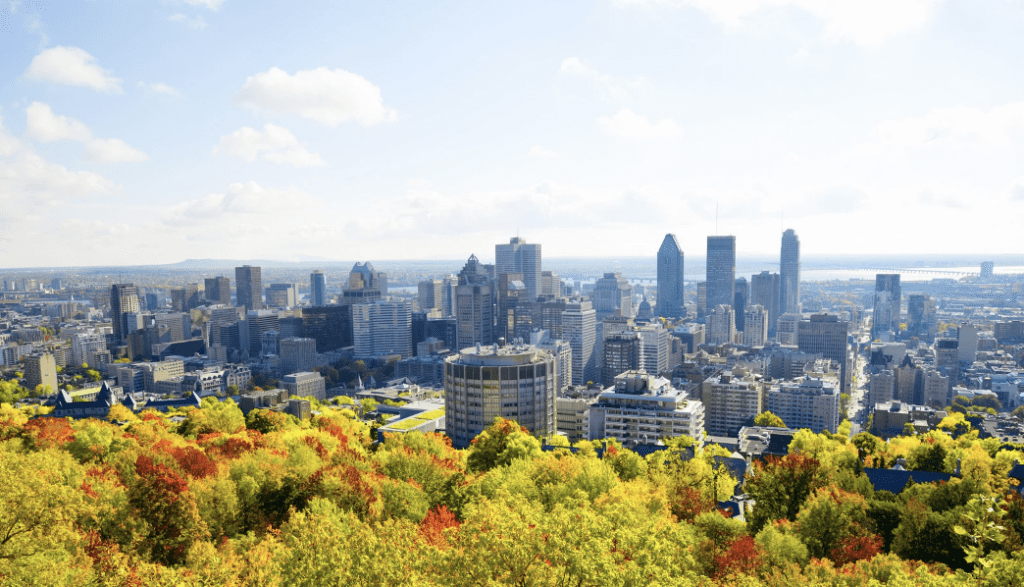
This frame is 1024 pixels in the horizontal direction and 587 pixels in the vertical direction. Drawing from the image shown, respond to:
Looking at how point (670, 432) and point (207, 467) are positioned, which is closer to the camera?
point (207, 467)

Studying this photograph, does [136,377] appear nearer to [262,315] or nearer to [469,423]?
[262,315]

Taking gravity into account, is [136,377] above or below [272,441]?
below

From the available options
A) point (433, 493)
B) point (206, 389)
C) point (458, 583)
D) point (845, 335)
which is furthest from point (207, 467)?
point (845, 335)

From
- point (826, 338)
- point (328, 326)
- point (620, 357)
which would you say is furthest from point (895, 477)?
point (328, 326)

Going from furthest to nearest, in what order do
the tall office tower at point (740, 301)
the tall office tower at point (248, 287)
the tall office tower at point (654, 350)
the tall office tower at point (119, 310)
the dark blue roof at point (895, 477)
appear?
1. the tall office tower at point (248, 287)
2. the tall office tower at point (740, 301)
3. the tall office tower at point (119, 310)
4. the tall office tower at point (654, 350)
5. the dark blue roof at point (895, 477)

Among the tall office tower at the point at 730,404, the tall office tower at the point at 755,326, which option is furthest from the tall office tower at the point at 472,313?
the tall office tower at the point at 755,326

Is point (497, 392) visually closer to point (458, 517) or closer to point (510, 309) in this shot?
point (458, 517)

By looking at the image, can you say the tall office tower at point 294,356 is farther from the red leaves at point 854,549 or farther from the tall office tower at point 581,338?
the red leaves at point 854,549
